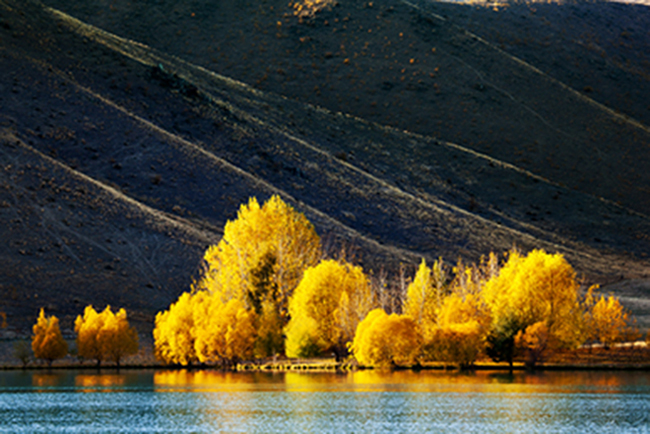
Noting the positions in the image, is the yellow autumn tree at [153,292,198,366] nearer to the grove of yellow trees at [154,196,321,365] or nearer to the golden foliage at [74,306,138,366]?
the grove of yellow trees at [154,196,321,365]

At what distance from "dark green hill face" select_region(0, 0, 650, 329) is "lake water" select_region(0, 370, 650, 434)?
27956 mm

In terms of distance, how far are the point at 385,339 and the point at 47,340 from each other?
92.5 feet

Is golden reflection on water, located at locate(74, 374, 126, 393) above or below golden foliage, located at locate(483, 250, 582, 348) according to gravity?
below

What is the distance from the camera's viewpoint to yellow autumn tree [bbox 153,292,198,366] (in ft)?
238

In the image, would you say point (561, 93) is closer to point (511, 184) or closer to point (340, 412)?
point (511, 184)

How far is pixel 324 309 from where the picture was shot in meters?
72.1

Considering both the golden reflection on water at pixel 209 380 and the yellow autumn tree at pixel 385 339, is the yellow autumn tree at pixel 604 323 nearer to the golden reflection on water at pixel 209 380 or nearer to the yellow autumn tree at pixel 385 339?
the yellow autumn tree at pixel 385 339

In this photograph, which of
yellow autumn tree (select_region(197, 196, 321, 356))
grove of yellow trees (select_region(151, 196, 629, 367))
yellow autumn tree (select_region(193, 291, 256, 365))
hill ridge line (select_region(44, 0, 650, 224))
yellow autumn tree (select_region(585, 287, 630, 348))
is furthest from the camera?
hill ridge line (select_region(44, 0, 650, 224))

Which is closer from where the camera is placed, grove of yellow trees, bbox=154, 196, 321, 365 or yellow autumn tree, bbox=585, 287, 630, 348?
yellow autumn tree, bbox=585, 287, 630, 348

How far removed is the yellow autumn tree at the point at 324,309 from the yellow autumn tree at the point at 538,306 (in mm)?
10277


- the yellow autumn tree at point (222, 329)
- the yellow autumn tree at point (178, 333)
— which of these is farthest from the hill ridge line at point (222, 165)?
the yellow autumn tree at point (222, 329)

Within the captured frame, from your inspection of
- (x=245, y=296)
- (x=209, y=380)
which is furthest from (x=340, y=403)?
(x=245, y=296)

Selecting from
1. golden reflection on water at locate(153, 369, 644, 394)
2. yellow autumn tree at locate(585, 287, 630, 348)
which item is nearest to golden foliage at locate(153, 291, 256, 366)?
golden reflection on water at locate(153, 369, 644, 394)

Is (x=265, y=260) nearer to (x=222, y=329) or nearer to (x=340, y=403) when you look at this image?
(x=222, y=329)
